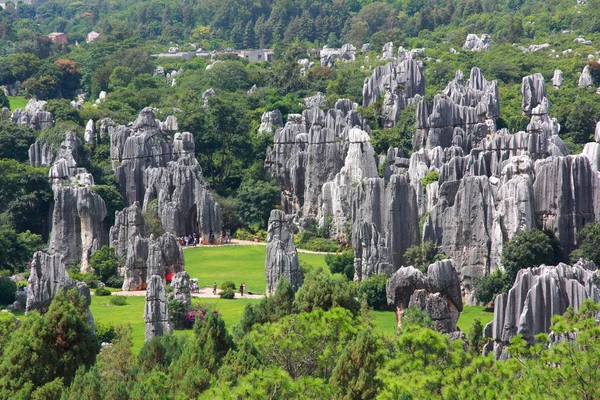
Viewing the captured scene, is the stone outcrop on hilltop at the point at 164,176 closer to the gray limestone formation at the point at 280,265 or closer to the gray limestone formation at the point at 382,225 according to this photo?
the gray limestone formation at the point at 382,225

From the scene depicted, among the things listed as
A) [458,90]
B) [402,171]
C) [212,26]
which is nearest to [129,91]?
[458,90]

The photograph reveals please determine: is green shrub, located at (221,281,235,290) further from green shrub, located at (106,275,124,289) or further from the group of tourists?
the group of tourists

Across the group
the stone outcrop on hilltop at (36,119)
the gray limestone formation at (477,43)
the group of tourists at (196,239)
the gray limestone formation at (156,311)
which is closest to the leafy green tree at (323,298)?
the gray limestone formation at (156,311)

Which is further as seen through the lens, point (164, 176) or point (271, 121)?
point (271, 121)

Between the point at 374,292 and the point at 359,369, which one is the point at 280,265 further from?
the point at 359,369

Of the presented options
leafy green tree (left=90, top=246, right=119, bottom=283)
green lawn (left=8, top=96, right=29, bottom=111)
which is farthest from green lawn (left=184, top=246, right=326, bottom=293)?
green lawn (left=8, top=96, right=29, bottom=111)

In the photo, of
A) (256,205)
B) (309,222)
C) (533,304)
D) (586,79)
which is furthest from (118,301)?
(586,79)
